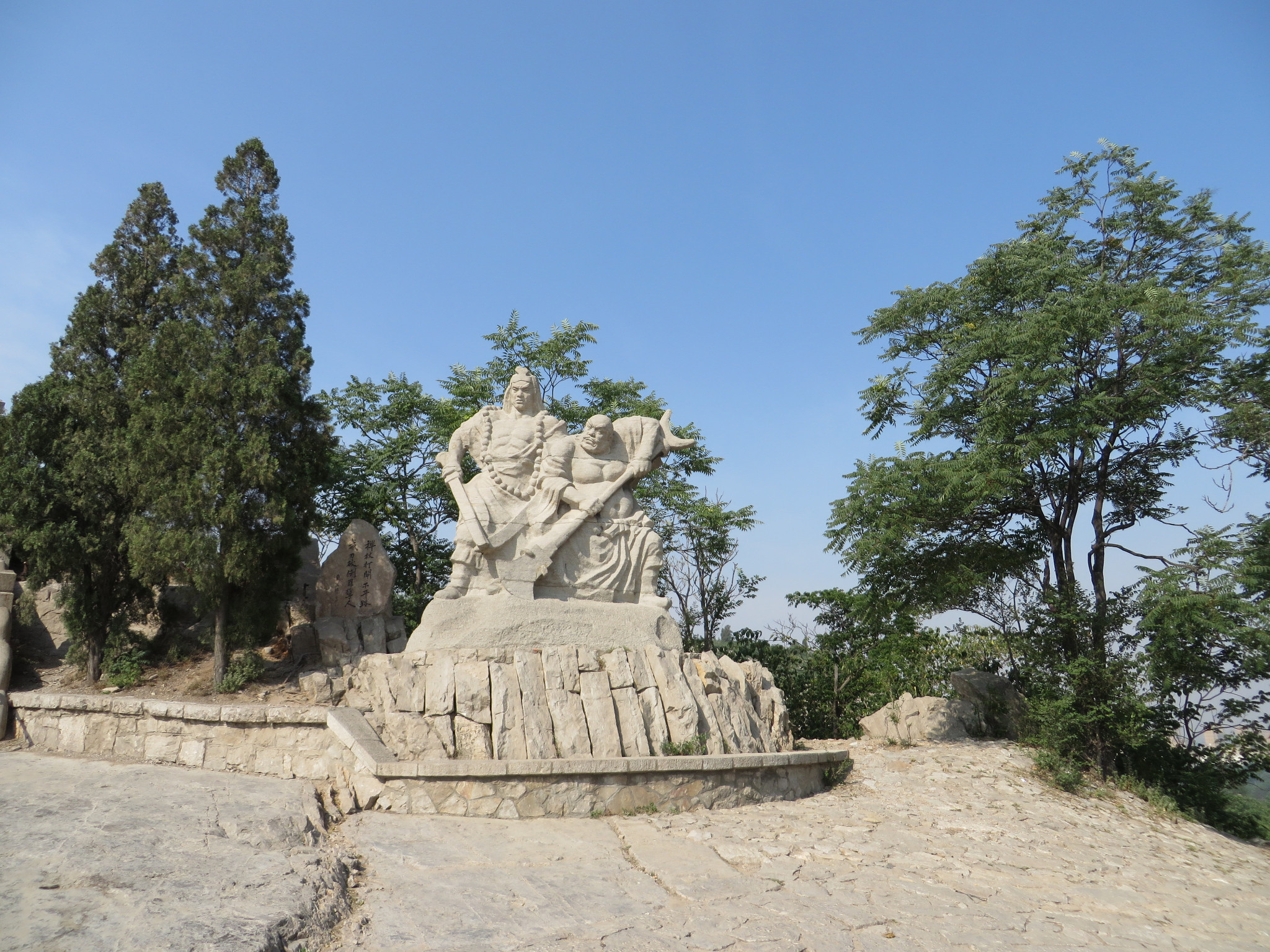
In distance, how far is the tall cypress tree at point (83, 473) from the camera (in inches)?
403

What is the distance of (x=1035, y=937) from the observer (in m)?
4.63

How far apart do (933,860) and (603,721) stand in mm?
2739

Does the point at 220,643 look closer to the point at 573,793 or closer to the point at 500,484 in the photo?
the point at 500,484

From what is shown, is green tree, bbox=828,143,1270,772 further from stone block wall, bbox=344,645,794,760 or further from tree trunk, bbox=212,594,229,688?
tree trunk, bbox=212,594,229,688

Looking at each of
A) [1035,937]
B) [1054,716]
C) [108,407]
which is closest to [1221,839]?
[1054,716]

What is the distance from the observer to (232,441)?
A: 1011 cm

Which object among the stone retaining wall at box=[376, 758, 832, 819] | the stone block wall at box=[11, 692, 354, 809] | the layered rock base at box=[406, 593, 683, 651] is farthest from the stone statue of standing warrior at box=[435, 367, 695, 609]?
the stone retaining wall at box=[376, 758, 832, 819]

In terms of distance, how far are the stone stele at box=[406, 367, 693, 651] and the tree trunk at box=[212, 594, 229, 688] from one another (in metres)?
3.13

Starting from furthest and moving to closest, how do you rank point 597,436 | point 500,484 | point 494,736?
point 597,436
point 500,484
point 494,736

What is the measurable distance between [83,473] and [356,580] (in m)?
3.58

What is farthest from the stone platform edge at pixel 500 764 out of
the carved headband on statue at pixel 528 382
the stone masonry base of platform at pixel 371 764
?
the carved headband on statue at pixel 528 382

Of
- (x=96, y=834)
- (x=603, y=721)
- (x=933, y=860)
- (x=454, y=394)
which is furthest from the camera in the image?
(x=454, y=394)

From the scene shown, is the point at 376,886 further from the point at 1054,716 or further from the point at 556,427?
the point at 1054,716

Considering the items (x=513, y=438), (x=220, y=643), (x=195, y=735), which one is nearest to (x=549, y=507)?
(x=513, y=438)
